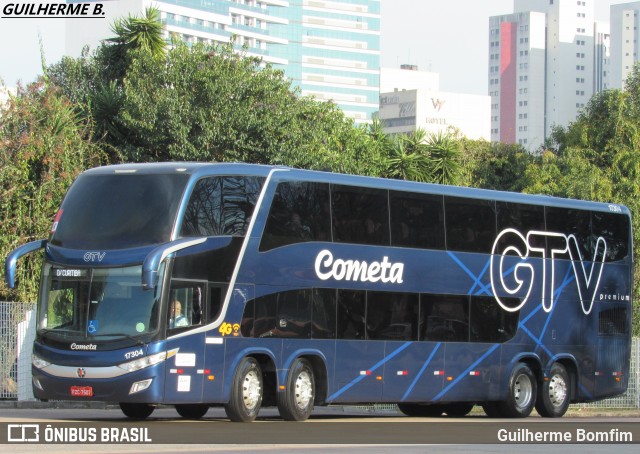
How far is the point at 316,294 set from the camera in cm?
2191

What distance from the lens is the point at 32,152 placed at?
1348 inches

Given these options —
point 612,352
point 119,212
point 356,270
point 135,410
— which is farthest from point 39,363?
point 612,352

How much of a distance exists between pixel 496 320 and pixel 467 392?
162cm

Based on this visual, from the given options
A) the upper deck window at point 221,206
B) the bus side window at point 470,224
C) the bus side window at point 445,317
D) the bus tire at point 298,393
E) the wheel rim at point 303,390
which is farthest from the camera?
the bus side window at point 470,224

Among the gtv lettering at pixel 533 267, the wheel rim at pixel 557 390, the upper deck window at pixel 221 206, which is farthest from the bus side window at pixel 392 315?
the wheel rim at pixel 557 390

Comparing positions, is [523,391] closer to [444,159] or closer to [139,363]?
[139,363]

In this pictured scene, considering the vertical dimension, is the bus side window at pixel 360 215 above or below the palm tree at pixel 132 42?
below

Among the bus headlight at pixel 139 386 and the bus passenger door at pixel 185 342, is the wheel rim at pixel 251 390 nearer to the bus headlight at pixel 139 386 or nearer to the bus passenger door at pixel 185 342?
the bus passenger door at pixel 185 342

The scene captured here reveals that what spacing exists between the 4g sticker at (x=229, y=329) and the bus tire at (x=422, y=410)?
23.8 feet

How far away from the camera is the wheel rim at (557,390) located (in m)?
27.1

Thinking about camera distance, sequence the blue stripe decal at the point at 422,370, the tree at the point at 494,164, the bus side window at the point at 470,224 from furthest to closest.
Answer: the tree at the point at 494,164 → the bus side window at the point at 470,224 → the blue stripe decal at the point at 422,370

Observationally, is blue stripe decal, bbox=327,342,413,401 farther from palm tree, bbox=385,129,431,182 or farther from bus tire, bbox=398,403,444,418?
palm tree, bbox=385,129,431,182

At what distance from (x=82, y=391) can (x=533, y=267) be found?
11083mm

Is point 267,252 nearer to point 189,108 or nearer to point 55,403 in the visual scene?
point 55,403
